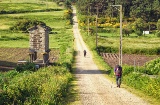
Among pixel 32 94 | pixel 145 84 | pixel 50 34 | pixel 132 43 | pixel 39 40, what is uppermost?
pixel 39 40

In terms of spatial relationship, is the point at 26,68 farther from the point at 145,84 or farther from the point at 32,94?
the point at 32,94

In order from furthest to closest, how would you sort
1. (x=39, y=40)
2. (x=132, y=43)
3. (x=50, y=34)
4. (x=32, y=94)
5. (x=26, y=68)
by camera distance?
(x=50, y=34), (x=132, y=43), (x=39, y=40), (x=26, y=68), (x=32, y=94)

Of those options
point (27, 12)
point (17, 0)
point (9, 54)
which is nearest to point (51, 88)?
point (9, 54)

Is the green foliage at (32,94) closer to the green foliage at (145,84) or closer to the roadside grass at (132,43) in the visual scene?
the green foliage at (145,84)

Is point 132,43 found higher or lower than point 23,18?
lower

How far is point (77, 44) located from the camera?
7156cm

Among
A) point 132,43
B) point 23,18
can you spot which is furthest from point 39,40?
point 23,18

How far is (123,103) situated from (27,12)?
124 m

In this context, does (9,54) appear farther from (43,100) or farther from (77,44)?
(43,100)


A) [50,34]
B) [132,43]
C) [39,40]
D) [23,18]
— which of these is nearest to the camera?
[39,40]

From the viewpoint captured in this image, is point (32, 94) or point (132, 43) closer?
point (32, 94)

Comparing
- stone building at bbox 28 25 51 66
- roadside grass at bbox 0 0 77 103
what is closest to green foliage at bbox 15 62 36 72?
stone building at bbox 28 25 51 66

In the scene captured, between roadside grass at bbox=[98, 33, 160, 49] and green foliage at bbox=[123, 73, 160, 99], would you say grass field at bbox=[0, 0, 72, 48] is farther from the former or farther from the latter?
green foliage at bbox=[123, 73, 160, 99]

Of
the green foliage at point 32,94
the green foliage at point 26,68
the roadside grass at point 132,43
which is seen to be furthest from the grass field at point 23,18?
the green foliage at point 32,94
